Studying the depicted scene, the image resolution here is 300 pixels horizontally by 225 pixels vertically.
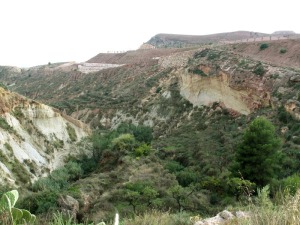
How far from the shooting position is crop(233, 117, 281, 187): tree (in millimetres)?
20391

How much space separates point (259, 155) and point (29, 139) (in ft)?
54.9

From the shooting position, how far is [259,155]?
20.9 metres

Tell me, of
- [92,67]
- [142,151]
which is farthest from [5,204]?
[92,67]

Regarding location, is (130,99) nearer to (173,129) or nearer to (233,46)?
(173,129)

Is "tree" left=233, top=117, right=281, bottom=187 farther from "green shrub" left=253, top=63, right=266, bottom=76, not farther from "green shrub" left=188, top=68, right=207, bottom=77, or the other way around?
"green shrub" left=188, top=68, right=207, bottom=77

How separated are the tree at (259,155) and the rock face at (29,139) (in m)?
13.4

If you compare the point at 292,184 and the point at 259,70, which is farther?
the point at 259,70

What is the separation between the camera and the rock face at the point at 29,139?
22.1m

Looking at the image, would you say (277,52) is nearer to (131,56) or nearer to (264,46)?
(264,46)

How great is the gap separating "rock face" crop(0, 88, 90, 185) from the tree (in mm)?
13448

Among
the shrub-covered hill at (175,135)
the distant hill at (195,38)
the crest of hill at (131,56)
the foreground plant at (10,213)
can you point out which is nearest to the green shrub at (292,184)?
the shrub-covered hill at (175,135)

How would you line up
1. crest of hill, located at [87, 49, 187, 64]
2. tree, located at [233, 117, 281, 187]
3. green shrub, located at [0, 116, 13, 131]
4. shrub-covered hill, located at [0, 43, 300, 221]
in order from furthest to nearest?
crest of hill, located at [87, 49, 187, 64] < green shrub, located at [0, 116, 13, 131] < tree, located at [233, 117, 281, 187] < shrub-covered hill, located at [0, 43, 300, 221]

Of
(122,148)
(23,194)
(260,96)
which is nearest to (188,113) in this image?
(260,96)

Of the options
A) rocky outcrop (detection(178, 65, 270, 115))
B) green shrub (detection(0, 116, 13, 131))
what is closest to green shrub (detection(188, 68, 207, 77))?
rocky outcrop (detection(178, 65, 270, 115))
